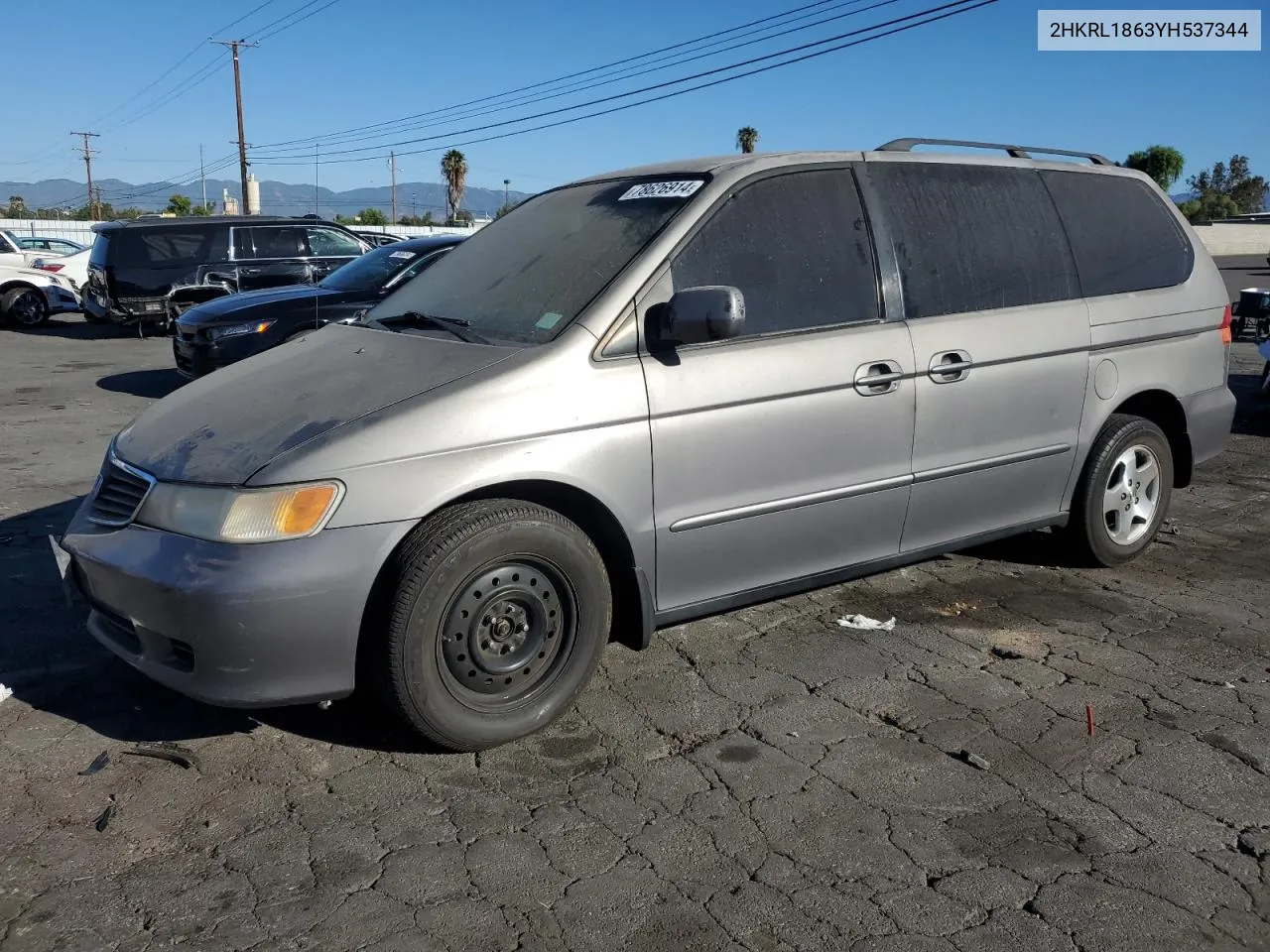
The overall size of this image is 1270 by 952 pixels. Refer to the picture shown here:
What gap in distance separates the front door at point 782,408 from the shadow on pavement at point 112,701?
3.75ft

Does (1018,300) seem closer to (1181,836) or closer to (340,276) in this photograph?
(1181,836)

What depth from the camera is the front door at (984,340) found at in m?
4.29

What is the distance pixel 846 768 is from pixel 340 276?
28.0 feet

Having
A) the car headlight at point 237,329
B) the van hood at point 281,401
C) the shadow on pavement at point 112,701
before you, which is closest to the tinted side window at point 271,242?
the car headlight at point 237,329

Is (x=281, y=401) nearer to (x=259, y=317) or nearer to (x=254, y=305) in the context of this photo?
(x=259, y=317)

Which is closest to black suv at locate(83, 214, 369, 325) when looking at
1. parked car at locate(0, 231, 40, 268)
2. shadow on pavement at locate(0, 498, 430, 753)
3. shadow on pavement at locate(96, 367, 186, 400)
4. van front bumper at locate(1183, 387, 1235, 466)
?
shadow on pavement at locate(96, 367, 186, 400)

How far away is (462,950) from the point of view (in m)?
2.53

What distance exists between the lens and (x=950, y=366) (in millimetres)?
4262

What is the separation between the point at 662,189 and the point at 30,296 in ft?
58.7

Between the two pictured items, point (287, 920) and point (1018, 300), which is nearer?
point (287, 920)

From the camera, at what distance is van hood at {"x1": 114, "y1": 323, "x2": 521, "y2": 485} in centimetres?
327

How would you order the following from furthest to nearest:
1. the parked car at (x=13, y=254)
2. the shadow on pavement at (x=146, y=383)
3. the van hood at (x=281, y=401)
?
the parked car at (x=13, y=254), the shadow on pavement at (x=146, y=383), the van hood at (x=281, y=401)

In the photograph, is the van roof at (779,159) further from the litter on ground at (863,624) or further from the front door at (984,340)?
the litter on ground at (863,624)

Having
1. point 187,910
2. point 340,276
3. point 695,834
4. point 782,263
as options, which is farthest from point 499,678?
point 340,276
